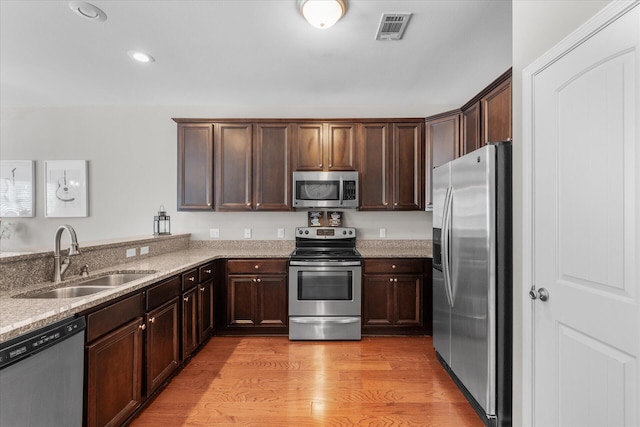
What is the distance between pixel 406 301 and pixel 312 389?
144 centimetres

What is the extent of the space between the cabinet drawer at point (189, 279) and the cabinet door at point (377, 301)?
5.56 feet

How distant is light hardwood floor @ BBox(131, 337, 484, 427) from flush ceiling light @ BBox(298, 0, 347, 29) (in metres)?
2.63

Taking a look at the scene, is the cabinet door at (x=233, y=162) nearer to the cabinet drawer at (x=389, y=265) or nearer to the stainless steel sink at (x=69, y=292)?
the cabinet drawer at (x=389, y=265)

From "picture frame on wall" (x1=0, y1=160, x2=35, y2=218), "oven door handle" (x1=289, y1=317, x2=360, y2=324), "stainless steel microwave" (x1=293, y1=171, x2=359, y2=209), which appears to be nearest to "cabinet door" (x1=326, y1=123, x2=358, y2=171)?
"stainless steel microwave" (x1=293, y1=171, x2=359, y2=209)

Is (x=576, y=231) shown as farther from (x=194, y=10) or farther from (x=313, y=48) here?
(x=194, y=10)

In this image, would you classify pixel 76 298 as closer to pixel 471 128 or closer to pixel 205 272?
pixel 205 272

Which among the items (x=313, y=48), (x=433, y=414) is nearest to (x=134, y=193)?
(x=313, y=48)

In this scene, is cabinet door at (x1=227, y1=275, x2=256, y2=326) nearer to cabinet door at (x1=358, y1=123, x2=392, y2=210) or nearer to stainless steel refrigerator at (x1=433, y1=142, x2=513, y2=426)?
cabinet door at (x1=358, y1=123, x2=392, y2=210)

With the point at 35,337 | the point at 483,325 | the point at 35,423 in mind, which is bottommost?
the point at 35,423

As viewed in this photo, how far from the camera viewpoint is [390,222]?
3.94 meters

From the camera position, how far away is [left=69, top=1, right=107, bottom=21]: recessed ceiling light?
6.85 feet

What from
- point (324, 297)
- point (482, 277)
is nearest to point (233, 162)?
point (324, 297)

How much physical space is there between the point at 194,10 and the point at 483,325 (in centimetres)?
284

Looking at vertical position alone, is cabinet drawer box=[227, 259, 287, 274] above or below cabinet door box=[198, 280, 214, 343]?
above
